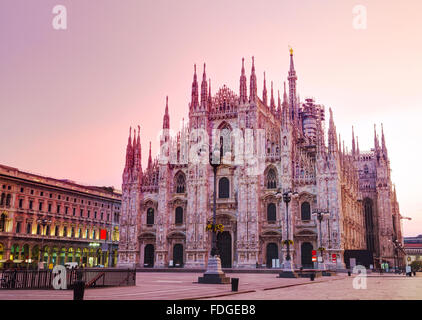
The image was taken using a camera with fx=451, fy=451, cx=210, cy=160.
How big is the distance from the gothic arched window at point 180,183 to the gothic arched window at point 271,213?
11.9 meters

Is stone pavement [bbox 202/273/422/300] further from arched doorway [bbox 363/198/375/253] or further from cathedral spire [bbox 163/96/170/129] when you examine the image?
arched doorway [bbox 363/198/375/253]

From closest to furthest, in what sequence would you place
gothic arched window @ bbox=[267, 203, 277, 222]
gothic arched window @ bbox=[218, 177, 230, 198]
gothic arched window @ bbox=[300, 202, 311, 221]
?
1. gothic arched window @ bbox=[300, 202, 311, 221]
2. gothic arched window @ bbox=[267, 203, 277, 222]
3. gothic arched window @ bbox=[218, 177, 230, 198]

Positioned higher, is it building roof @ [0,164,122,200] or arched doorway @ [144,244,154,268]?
building roof @ [0,164,122,200]

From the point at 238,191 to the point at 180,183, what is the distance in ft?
28.8

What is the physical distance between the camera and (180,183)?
60062 millimetres

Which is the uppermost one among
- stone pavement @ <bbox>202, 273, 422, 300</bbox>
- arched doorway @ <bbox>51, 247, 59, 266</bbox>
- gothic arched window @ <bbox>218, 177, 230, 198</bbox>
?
gothic arched window @ <bbox>218, 177, 230, 198</bbox>

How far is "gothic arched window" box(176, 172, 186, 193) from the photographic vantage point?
59756 millimetres

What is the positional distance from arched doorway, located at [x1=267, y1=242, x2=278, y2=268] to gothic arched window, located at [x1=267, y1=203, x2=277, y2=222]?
2854mm

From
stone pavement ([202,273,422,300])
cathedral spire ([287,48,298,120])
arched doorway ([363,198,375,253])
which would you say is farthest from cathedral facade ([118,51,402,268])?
stone pavement ([202,273,422,300])

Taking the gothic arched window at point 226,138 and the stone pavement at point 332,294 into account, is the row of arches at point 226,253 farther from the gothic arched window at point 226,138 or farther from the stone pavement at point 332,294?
the stone pavement at point 332,294

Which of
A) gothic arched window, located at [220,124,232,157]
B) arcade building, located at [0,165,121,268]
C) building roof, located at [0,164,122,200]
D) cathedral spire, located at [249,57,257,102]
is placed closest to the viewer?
cathedral spire, located at [249,57,257,102]
